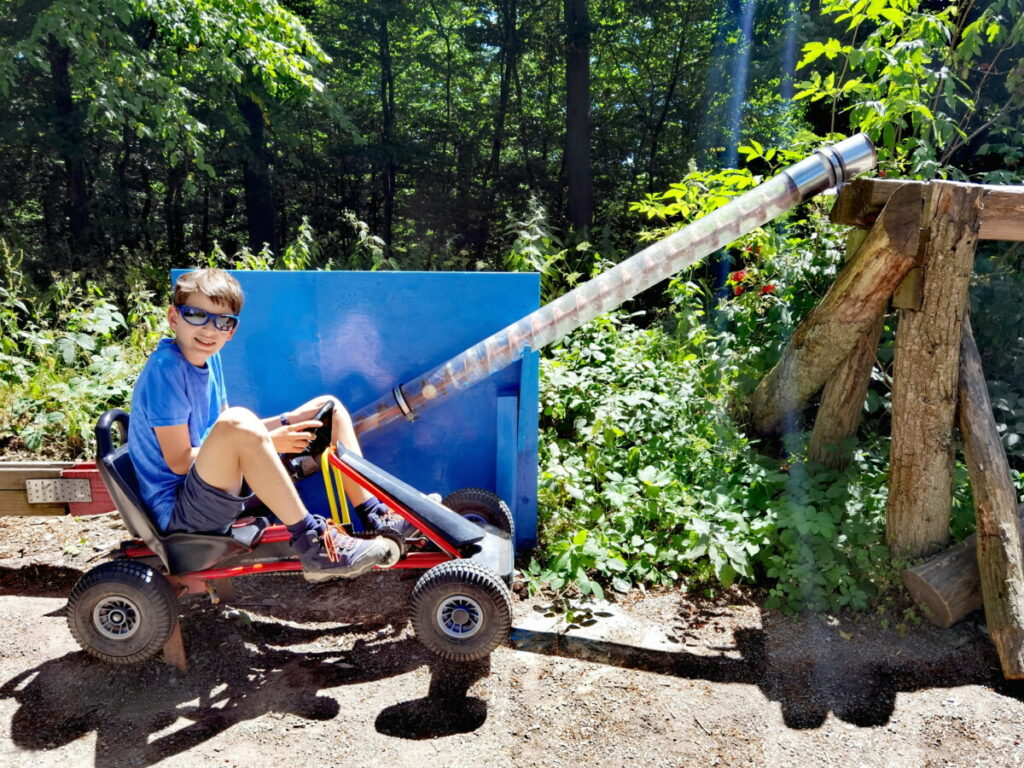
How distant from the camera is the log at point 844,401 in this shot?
141 inches

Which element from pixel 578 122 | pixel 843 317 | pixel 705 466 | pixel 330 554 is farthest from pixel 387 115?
pixel 330 554

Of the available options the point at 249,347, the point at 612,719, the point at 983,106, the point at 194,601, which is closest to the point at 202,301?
the point at 249,347

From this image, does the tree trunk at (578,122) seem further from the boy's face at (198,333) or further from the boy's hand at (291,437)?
the boy's face at (198,333)

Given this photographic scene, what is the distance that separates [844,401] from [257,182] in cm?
1095

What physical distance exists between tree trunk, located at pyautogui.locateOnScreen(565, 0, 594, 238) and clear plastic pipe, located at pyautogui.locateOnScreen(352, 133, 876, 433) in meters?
7.49

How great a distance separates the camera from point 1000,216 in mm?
2959

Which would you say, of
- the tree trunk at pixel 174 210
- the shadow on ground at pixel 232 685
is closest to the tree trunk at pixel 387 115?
the tree trunk at pixel 174 210

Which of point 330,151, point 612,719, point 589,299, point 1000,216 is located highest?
point 330,151

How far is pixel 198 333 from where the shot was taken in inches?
101

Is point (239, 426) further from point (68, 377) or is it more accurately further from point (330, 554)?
point (68, 377)

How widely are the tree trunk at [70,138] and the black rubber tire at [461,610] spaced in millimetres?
9310

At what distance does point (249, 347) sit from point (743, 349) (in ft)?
9.51

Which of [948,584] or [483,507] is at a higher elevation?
[483,507]

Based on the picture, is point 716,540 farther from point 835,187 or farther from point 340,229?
point 340,229
